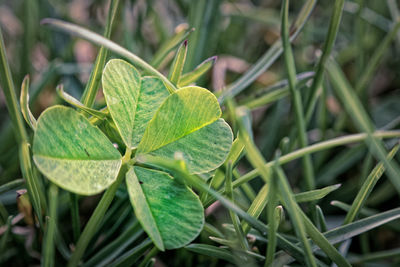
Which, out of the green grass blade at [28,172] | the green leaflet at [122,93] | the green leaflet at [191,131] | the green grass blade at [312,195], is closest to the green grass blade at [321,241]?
the green grass blade at [312,195]

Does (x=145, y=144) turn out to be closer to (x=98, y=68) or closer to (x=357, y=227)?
(x=98, y=68)

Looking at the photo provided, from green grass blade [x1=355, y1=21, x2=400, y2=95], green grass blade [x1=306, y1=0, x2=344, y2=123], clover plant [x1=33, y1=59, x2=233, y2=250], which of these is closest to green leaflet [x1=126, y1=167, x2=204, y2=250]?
clover plant [x1=33, y1=59, x2=233, y2=250]

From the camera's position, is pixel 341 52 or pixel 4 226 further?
pixel 341 52

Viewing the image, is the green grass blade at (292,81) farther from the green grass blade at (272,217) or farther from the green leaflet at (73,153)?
the green leaflet at (73,153)

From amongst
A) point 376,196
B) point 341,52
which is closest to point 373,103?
point 341,52

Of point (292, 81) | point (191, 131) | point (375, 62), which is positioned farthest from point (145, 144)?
point (375, 62)

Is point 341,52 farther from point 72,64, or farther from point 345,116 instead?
point 72,64
